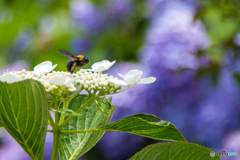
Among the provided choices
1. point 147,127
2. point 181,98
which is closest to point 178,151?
point 147,127

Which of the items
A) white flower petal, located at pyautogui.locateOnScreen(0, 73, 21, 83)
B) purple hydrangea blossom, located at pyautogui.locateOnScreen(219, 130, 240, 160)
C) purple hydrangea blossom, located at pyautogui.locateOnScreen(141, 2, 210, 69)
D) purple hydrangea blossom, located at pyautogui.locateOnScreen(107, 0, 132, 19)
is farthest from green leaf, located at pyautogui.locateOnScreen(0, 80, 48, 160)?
purple hydrangea blossom, located at pyautogui.locateOnScreen(107, 0, 132, 19)

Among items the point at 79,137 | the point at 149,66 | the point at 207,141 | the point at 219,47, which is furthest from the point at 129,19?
the point at 79,137

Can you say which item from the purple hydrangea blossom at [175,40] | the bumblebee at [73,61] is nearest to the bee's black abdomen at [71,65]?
the bumblebee at [73,61]

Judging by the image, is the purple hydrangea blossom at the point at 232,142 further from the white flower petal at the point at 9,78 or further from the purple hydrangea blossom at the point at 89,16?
the purple hydrangea blossom at the point at 89,16

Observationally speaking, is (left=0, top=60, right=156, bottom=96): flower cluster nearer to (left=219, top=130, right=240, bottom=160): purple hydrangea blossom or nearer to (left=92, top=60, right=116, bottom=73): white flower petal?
(left=92, top=60, right=116, bottom=73): white flower petal

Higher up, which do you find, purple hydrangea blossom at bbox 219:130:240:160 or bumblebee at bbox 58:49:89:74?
purple hydrangea blossom at bbox 219:130:240:160

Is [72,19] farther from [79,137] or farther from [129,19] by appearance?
[79,137]
